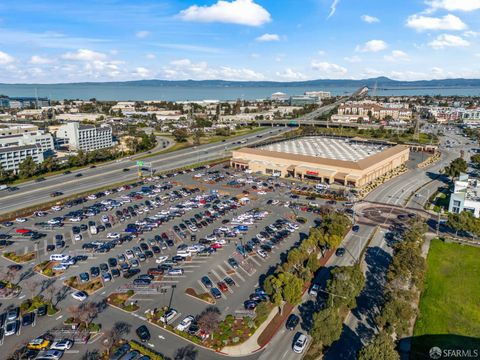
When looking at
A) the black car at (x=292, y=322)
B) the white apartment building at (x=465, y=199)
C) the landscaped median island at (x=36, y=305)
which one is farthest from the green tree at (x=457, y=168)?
the landscaped median island at (x=36, y=305)

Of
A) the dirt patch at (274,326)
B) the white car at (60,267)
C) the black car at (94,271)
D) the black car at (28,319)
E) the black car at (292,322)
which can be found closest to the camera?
the dirt patch at (274,326)

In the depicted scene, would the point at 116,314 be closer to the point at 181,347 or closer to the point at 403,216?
the point at 181,347

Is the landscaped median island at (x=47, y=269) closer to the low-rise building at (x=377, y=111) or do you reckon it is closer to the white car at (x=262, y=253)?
the white car at (x=262, y=253)

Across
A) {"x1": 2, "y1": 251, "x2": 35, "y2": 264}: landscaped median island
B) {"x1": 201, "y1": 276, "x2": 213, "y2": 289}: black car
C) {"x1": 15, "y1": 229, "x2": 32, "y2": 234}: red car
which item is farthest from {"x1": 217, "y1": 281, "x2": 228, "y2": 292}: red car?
{"x1": 15, "y1": 229, "x2": 32, "y2": 234}: red car

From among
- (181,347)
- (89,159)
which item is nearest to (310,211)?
(181,347)

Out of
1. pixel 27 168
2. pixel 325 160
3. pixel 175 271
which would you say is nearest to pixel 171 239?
pixel 175 271

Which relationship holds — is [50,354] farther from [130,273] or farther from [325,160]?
[325,160]

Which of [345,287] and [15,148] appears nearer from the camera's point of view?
[345,287]
